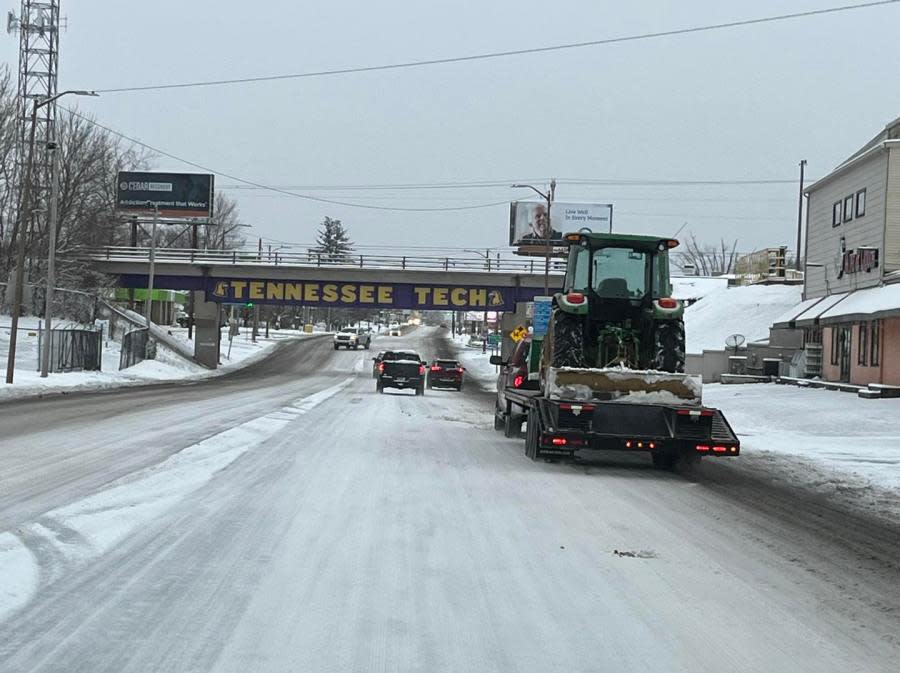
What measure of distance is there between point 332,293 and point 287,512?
5739cm

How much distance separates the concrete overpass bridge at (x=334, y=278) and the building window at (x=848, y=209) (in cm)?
2965

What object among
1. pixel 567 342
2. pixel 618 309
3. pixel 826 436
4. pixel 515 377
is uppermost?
pixel 618 309

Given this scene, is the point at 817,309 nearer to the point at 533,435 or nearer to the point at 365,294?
the point at 533,435

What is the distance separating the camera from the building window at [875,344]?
108ft

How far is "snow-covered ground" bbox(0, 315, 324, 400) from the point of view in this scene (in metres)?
36.2

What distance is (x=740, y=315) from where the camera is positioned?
58.0 metres

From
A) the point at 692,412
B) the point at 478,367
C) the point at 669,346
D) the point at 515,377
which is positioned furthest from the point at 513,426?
the point at 478,367

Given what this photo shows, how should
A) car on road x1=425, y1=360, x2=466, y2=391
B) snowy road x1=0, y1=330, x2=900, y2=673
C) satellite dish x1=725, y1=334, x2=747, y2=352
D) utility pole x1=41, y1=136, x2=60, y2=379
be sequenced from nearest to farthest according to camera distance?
snowy road x1=0, y1=330, x2=900, y2=673 < utility pole x1=41, y1=136, x2=60, y2=379 < satellite dish x1=725, y1=334, x2=747, y2=352 < car on road x1=425, y1=360, x2=466, y2=391

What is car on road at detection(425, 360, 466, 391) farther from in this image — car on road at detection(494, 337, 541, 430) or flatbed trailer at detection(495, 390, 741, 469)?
flatbed trailer at detection(495, 390, 741, 469)

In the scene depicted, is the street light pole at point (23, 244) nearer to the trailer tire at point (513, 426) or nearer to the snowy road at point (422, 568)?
the trailer tire at point (513, 426)

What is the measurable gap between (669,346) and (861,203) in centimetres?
2244

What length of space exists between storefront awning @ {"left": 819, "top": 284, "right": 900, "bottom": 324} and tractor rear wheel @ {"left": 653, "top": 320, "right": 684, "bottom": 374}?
14.2 m

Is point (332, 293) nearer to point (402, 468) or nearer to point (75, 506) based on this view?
point (402, 468)

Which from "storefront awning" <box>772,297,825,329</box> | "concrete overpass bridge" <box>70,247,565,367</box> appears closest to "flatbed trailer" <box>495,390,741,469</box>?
"storefront awning" <box>772,297,825,329</box>
